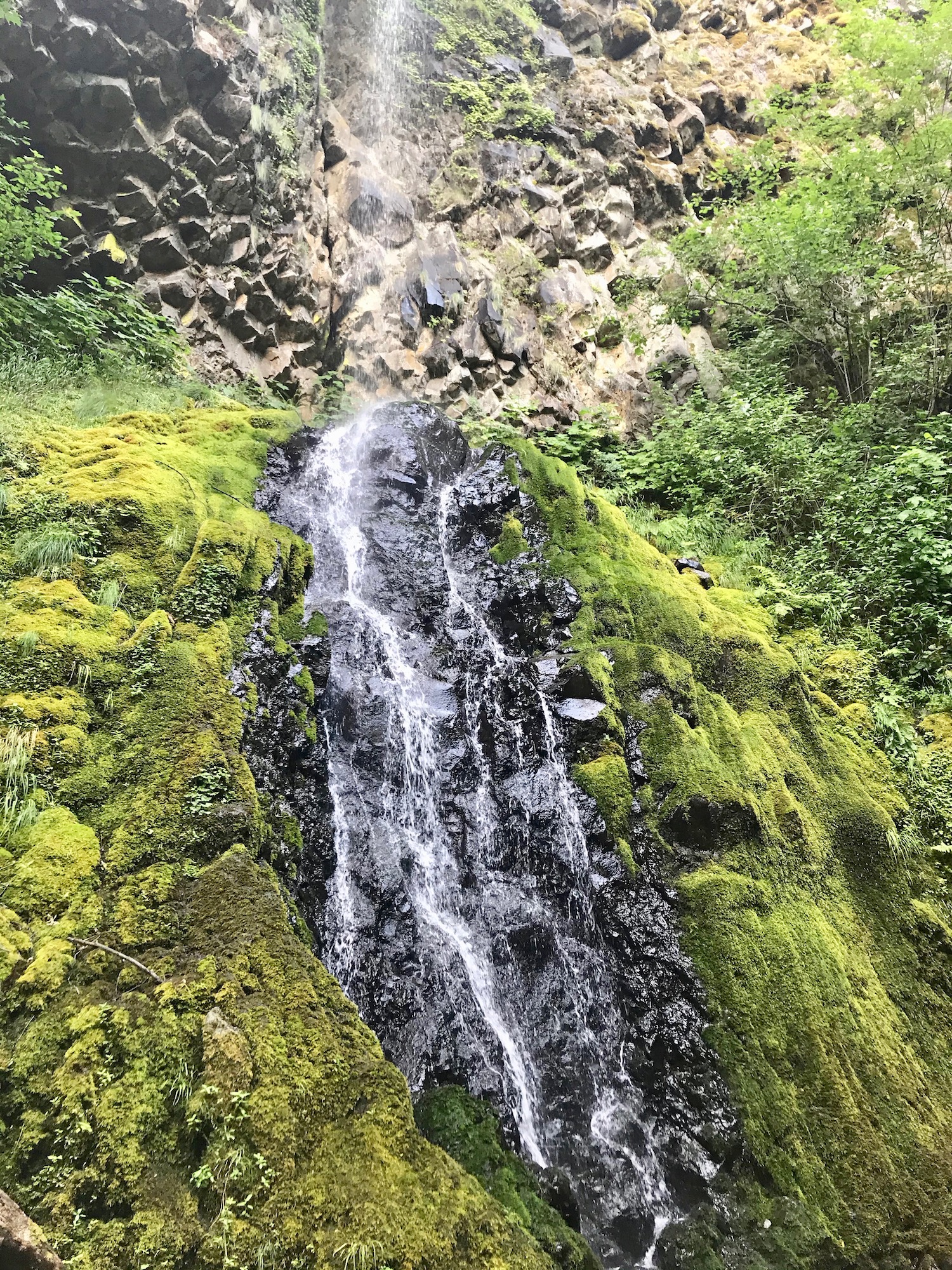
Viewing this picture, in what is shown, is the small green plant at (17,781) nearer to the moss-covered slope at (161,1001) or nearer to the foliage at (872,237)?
the moss-covered slope at (161,1001)

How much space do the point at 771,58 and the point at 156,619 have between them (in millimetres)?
27721

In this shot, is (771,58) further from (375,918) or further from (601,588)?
(375,918)

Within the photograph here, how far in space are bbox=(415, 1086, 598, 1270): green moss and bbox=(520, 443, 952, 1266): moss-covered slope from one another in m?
1.25

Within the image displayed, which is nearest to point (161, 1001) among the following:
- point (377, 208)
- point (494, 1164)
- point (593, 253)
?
point (494, 1164)

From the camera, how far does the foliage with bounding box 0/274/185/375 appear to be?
326 inches

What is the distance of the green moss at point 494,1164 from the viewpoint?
3648 mm

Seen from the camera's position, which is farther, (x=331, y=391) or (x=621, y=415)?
(x=621, y=415)

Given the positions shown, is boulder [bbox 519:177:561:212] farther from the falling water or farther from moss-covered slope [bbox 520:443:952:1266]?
moss-covered slope [bbox 520:443:952:1266]

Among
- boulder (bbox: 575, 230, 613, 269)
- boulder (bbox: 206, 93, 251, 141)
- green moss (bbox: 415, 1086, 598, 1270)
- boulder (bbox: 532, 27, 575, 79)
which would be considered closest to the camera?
green moss (bbox: 415, 1086, 598, 1270)

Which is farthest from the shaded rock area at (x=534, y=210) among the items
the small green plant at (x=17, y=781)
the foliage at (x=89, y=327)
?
the small green plant at (x=17, y=781)

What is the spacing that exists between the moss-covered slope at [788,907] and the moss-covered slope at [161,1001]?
7.86 ft

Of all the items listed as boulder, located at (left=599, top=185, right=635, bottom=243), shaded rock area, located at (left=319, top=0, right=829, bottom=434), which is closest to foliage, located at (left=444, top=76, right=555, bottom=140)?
shaded rock area, located at (left=319, top=0, right=829, bottom=434)

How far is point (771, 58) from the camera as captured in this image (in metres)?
21.5

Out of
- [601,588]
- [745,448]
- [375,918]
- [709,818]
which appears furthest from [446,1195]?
[745,448]
